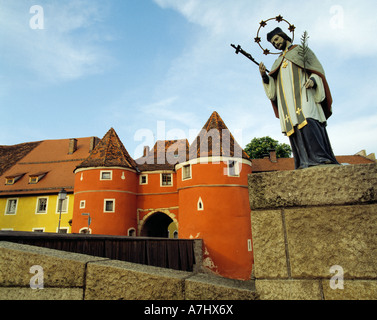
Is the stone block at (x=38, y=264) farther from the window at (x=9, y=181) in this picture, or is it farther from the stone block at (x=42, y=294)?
the window at (x=9, y=181)

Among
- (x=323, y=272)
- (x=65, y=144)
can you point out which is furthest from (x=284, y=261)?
(x=65, y=144)

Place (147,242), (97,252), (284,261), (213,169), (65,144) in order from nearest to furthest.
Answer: (284,261)
(97,252)
(147,242)
(213,169)
(65,144)

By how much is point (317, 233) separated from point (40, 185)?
94.3ft

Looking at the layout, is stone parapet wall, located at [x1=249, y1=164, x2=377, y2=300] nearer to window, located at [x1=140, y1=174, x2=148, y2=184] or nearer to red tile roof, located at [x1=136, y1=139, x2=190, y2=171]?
red tile roof, located at [x1=136, y1=139, x2=190, y2=171]

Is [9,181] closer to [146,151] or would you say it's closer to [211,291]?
[146,151]

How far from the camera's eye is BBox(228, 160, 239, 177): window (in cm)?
2053

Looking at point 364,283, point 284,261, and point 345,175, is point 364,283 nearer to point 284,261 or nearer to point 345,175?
point 284,261

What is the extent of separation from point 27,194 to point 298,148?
28.0m

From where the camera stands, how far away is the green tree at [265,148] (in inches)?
1502

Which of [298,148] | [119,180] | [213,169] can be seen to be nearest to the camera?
[298,148]

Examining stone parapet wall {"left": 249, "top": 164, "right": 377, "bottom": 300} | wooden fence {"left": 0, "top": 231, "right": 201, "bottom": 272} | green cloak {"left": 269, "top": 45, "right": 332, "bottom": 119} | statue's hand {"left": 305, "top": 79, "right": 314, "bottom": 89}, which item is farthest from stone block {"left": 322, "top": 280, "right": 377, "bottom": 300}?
wooden fence {"left": 0, "top": 231, "right": 201, "bottom": 272}

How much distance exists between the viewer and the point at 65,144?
1314 inches

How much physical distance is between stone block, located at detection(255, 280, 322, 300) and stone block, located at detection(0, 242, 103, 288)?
1.73 meters
